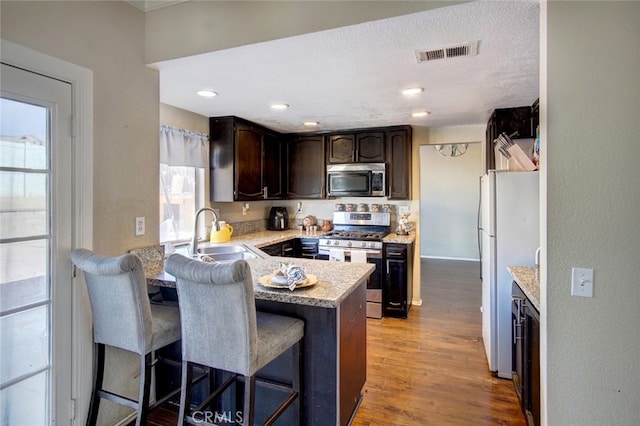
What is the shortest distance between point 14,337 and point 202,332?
34.6 inches

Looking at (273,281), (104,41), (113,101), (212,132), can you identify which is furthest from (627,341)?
(212,132)

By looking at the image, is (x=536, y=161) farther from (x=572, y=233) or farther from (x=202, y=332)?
(x=202, y=332)

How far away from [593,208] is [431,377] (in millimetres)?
1783

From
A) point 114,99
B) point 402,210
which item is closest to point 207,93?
point 114,99

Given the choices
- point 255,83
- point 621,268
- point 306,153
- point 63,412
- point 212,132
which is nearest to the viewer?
point 621,268

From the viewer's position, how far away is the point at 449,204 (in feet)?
24.9

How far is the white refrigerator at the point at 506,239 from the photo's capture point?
8.13 ft

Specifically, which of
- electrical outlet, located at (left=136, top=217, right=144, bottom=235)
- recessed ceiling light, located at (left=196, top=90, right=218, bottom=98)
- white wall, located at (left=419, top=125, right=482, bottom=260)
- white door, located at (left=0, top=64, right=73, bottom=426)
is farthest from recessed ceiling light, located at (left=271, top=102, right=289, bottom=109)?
white wall, located at (left=419, top=125, right=482, bottom=260)

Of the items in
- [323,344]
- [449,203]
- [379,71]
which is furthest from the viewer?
[449,203]

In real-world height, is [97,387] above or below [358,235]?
below

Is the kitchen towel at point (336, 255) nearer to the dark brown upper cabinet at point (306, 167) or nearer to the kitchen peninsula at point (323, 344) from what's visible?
the dark brown upper cabinet at point (306, 167)

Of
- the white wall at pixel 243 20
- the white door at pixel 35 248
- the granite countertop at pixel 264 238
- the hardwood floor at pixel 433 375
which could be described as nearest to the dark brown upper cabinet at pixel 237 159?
the granite countertop at pixel 264 238

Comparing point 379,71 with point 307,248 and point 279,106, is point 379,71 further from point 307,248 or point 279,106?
point 307,248

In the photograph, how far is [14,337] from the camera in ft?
5.11
